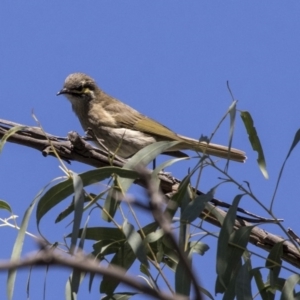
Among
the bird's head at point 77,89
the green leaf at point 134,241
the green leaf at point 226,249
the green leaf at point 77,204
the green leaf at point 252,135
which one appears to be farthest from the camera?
the bird's head at point 77,89

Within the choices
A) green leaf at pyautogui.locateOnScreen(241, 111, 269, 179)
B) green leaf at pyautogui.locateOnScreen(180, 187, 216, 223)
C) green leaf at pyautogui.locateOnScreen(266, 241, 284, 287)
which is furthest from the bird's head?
green leaf at pyautogui.locateOnScreen(180, 187, 216, 223)

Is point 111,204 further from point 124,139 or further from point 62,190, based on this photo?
point 124,139

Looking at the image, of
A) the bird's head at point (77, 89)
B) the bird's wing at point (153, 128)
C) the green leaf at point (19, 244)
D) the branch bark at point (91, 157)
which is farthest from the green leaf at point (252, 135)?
the bird's head at point (77, 89)

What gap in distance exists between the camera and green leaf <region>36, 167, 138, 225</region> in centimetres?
250

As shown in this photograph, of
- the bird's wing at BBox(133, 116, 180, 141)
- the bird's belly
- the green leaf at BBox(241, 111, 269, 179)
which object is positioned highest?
the bird's wing at BBox(133, 116, 180, 141)

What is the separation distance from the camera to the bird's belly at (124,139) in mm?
5766

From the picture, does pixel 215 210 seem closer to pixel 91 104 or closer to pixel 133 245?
pixel 133 245

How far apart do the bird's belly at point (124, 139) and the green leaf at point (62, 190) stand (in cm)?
315

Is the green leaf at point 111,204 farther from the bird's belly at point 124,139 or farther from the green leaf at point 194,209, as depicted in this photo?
the bird's belly at point 124,139

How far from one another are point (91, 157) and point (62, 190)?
1.59ft

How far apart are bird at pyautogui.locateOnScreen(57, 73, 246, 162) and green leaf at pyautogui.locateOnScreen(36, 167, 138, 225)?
280 centimetres

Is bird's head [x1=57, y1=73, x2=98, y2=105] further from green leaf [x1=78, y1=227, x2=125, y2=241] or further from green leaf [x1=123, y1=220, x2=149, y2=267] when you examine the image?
green leaf [x1=123, y1=220, x2=149, y2=267]

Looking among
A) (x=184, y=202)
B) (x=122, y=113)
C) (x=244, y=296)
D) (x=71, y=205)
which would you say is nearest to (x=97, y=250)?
(x=71, y=205)

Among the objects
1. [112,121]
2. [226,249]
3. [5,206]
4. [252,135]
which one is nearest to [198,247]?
[226,249]
